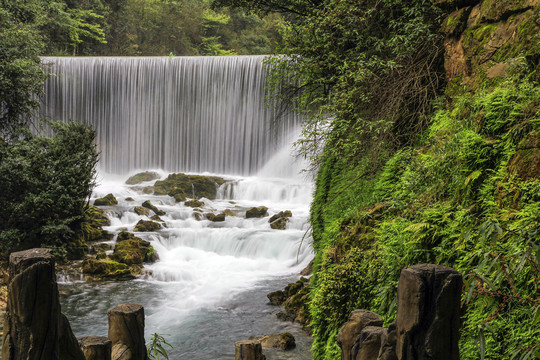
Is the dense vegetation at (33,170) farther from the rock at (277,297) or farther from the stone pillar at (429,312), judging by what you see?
the stone pillar at (429,312)

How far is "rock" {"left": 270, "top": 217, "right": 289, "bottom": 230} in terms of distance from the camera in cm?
1415

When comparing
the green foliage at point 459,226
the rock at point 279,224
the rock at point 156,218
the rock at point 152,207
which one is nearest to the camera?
the green foliage at point 459,226

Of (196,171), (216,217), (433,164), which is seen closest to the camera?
(433,164)

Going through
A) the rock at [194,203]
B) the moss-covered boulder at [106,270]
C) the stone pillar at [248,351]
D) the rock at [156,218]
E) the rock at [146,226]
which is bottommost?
the moss-covered boulder at [106,270]

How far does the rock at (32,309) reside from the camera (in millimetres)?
1667

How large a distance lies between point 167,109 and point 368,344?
2323 centimetres

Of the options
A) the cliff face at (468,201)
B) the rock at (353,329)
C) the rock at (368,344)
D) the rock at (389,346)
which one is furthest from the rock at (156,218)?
the rock at (389,346)

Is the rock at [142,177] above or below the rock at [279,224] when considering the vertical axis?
above

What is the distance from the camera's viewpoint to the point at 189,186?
1911 centimetres

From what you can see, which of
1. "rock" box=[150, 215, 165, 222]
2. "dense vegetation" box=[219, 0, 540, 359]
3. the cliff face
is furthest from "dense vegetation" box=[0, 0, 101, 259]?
the cliff face

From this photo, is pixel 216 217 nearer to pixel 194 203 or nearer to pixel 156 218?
pixel 156 218

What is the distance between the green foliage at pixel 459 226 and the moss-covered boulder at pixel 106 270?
288 inches

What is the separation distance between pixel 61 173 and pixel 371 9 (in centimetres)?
921

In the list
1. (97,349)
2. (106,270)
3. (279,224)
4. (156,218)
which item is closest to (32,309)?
(97,349)
